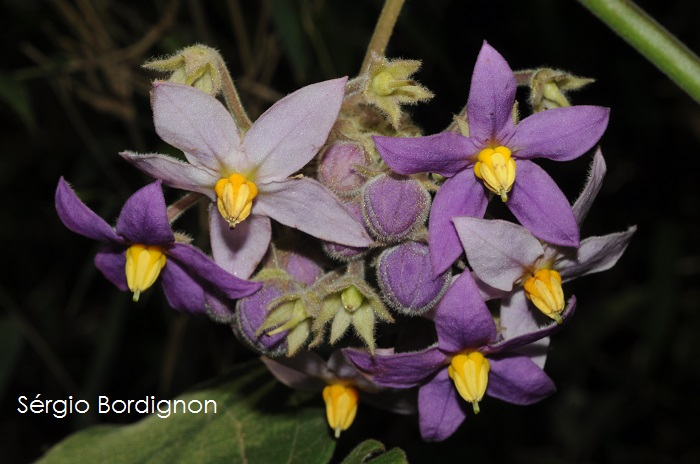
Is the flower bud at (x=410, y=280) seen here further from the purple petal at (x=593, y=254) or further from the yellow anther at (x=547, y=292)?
the purple petal at (x=593, y=254)

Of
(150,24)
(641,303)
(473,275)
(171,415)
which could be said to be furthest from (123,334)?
(473,275)

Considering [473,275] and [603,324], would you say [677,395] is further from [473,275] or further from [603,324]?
[473,275]

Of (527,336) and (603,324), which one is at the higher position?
(527,336)

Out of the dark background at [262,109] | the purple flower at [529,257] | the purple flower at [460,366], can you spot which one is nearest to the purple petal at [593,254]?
the purple flower at [529,257]

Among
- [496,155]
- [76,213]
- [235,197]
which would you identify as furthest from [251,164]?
[496,155]

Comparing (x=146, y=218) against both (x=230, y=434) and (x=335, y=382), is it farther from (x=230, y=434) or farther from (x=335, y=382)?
(x=230, y=434)

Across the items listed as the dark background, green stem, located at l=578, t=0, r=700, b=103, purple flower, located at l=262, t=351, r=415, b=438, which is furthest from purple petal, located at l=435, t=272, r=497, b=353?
the dark background
